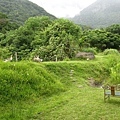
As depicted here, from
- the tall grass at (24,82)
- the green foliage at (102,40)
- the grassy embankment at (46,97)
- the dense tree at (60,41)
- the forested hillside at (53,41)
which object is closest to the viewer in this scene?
the grassy embankment at (46,97)

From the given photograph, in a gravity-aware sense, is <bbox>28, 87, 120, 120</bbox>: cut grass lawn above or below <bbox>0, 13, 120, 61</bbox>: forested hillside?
below

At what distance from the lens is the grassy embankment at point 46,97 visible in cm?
714

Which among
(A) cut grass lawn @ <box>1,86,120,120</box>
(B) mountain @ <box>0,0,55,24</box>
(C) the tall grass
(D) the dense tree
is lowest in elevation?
(A) cut grass lawn @ <box>1,86,120,120</box>

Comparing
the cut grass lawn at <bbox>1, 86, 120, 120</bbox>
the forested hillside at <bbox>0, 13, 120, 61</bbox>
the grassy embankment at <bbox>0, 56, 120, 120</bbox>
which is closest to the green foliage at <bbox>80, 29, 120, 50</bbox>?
the forested hillside at <bbox>0, 13, 120, 61</bbox>

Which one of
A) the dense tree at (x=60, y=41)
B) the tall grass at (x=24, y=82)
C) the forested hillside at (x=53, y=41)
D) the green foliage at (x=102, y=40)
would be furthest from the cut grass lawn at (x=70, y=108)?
the green foliage at (x=102, y=40)

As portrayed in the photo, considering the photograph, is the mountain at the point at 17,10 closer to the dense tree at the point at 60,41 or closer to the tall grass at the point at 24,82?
the dense tree at the point at 60,41

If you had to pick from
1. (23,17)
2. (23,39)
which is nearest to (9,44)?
(23,39)

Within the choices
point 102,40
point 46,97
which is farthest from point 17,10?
point 46,97

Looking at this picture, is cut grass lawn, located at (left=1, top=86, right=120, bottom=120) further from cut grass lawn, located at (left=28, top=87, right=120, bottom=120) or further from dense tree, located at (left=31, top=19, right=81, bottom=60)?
dense tree, located at (left=31, top=19, right=81, bottom=60)

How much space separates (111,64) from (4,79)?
32.3ft

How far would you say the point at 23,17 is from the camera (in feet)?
205

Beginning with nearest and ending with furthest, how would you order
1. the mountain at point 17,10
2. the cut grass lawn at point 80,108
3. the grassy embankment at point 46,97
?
the cut grass lawn at point 80,108
the grassy embankment at point 46,97
the mountain at point 17,10

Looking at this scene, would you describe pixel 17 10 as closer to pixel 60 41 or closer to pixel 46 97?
pixel 60 41

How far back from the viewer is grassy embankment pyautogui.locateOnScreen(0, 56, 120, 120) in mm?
7137
